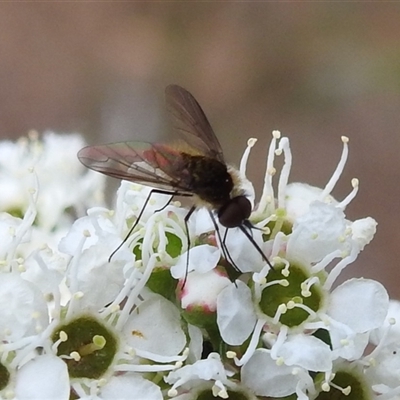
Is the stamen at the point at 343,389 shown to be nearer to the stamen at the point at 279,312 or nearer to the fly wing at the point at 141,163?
the stamen at the point at 279,312

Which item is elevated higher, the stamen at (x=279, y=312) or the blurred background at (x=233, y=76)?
the stamen at (x=279, y=312)

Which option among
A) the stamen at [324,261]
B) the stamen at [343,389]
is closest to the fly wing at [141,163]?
the stamen at [324,261]

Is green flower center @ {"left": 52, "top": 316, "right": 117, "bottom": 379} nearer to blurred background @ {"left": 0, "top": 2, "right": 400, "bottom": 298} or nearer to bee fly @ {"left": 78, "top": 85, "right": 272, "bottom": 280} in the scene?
bee fly @ {"left": 78, "top": 85, "right": 272, "bottom": 280}

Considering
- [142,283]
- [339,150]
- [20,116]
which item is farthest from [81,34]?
[142,283]

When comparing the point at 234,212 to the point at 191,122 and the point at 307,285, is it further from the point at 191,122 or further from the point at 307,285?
the point at 191,122

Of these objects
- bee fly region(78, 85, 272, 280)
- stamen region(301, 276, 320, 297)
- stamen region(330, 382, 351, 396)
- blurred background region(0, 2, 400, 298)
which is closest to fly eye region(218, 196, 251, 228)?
bee fly region(78, 85, 272, 280)

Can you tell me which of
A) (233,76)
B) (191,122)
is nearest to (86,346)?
(191,122)
